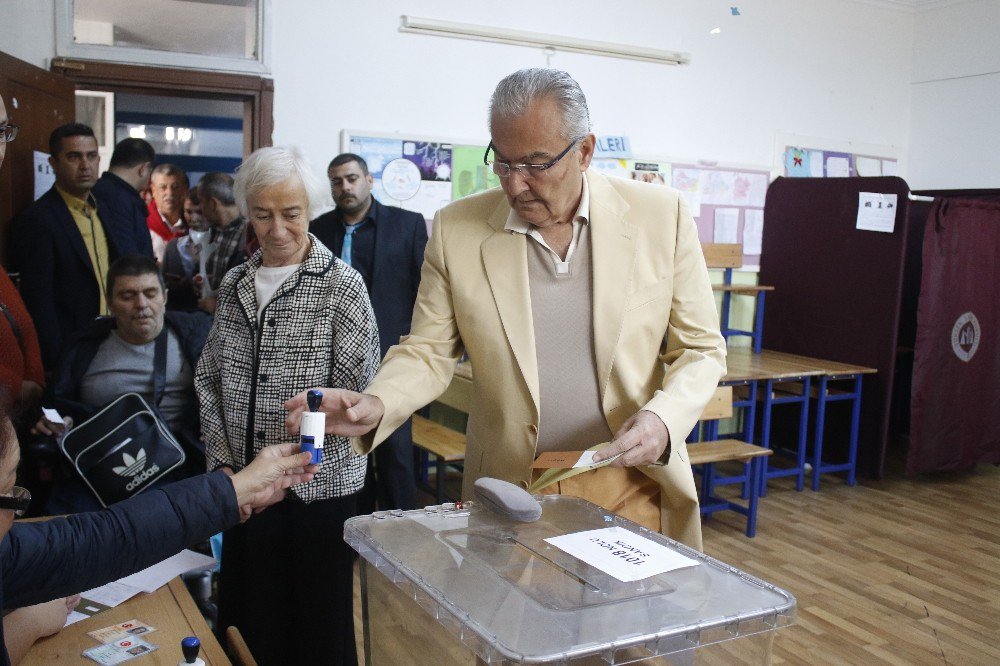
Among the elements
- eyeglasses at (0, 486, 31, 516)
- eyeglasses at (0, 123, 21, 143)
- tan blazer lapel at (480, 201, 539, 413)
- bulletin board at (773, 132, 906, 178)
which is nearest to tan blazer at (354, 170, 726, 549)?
tan blazer lapel at (480, 201, 539, 413)

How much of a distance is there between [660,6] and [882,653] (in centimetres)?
435

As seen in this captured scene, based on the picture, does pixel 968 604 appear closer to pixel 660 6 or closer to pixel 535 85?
pixel 535 85

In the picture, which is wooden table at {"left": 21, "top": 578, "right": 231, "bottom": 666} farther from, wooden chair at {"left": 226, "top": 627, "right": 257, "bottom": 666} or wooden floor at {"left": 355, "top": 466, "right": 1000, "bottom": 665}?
wooden floor at {"left": 355, "top": 466, "right": 1000, "bottom": 665}

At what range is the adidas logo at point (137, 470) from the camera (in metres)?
2.68

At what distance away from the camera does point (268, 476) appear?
1.57 m

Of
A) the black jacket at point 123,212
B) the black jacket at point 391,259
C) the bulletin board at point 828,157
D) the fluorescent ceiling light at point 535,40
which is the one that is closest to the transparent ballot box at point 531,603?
the black jacket at point 391,259

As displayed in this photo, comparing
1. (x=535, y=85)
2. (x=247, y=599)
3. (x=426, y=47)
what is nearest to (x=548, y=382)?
(x=535, y=85)

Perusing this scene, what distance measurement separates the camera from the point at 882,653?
3246 mm

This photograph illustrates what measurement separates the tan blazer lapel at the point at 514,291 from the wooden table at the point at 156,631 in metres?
0.73

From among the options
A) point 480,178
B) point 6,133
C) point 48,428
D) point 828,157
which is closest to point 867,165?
point 828,157

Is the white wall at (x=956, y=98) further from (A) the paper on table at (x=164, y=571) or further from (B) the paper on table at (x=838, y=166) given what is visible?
(A) the paper on table at (x=164, y=571)

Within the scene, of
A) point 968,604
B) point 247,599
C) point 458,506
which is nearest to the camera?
point 458,506

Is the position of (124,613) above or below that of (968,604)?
above

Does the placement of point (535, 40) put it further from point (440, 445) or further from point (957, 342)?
point (957, 342)
